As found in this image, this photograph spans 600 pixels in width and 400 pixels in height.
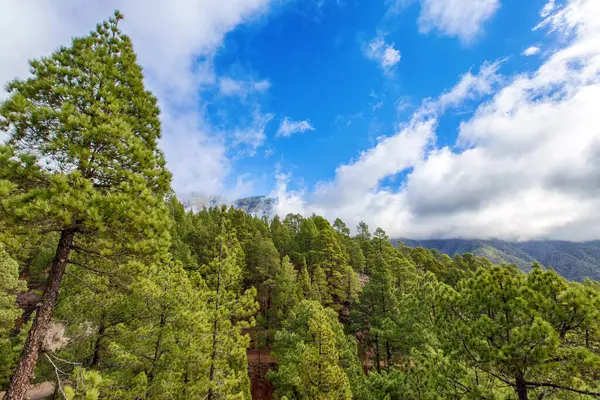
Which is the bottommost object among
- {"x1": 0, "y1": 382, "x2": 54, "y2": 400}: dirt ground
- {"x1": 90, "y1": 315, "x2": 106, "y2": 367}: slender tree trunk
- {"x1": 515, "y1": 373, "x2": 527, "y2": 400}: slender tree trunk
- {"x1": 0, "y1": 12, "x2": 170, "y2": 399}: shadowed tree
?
{"x1": 0, "y1": 382, "x2": 54, "y2": 400}: dirt ground

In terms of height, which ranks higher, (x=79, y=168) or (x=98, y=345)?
(x=79, y=168)

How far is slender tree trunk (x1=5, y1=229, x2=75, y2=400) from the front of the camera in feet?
17.0

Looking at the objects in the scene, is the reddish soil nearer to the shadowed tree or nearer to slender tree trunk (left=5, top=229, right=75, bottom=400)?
slender tree trunk (left=5, top=229, right=75, bottom=400)

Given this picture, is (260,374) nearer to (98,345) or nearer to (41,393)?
(98,345)

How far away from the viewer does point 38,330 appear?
5594mm

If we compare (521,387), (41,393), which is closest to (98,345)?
(521,387)

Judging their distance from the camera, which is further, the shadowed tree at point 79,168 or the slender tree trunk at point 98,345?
the slender tree trunk at point 98,345

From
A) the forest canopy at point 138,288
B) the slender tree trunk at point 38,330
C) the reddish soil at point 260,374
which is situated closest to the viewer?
the slender tree trunk at point 38,330

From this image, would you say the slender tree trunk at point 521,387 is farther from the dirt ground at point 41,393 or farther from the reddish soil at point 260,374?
the dirt ground at point 41,393

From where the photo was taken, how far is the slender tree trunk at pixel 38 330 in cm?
517

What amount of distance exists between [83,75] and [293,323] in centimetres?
2047

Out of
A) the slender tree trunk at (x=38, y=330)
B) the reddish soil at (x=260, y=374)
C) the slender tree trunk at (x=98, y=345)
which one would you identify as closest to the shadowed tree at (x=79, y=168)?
the slender tree trunk at (x=38, y=330)

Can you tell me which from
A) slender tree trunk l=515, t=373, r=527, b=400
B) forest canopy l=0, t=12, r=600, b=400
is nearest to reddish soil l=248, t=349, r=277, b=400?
forest canopy l=0, t=12, r=600, b=400

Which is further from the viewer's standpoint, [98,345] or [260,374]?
[260,374]
